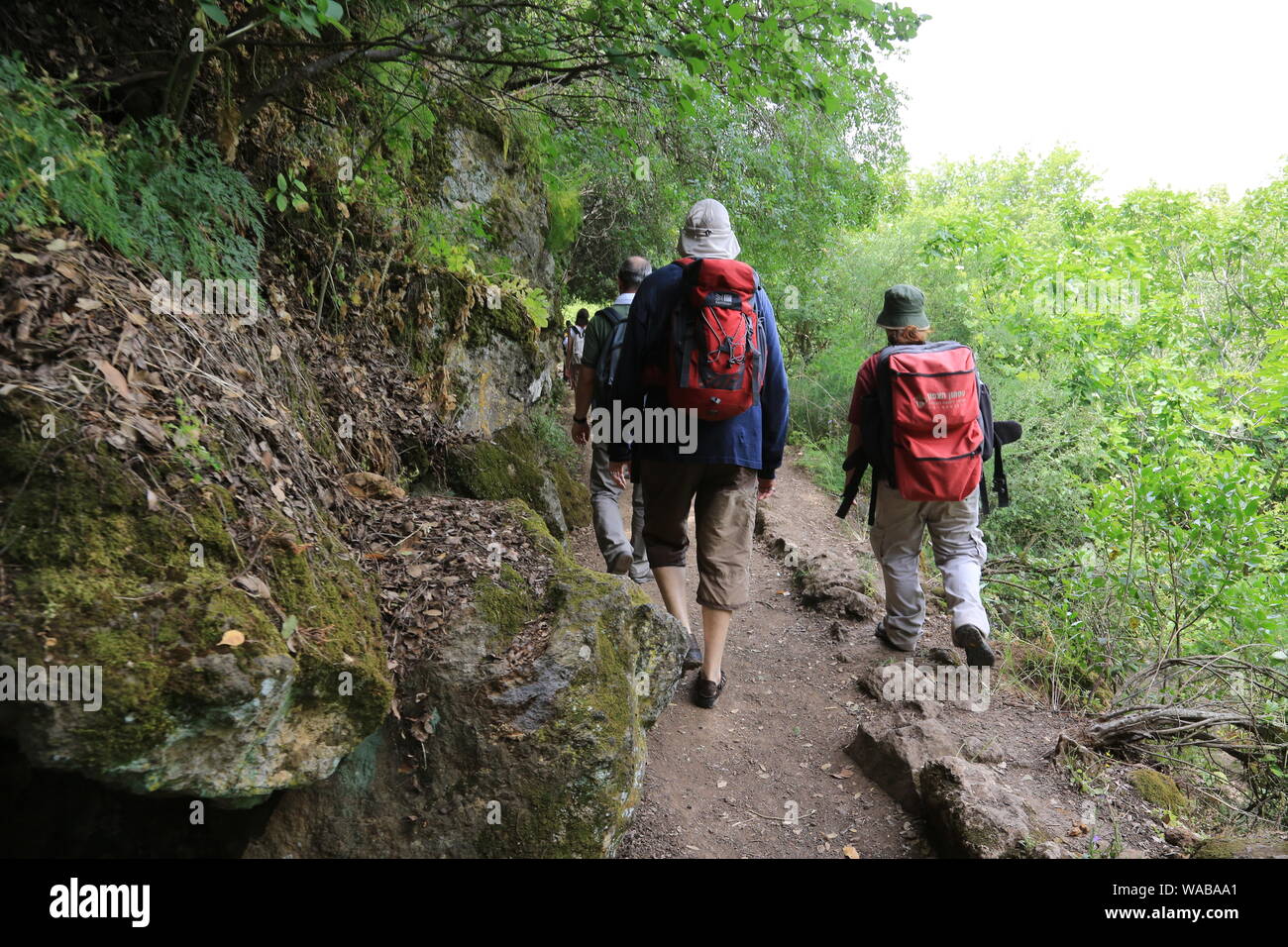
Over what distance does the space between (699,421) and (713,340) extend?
1.53 ft

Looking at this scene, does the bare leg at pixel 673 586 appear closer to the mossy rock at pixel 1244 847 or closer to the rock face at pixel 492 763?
the rock face at pixel 492 763

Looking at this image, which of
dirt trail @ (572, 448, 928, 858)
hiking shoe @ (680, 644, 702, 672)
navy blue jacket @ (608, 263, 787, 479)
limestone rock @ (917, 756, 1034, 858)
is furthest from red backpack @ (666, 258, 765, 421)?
limestone rock @ (917, 756, 1034, 858)

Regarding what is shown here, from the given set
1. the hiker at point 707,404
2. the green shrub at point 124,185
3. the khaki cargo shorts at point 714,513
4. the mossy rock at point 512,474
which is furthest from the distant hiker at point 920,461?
the green shrub at point 124,185

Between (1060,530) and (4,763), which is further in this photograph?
(1060,530)

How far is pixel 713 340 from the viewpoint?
3.97 m

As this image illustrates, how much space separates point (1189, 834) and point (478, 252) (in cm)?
662

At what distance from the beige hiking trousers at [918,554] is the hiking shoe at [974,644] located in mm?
43

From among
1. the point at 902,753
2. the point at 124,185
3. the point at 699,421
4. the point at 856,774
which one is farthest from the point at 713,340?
the point at 124,185

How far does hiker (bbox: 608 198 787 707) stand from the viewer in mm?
4012

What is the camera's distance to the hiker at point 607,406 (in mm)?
5414

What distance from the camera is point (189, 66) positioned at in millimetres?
3660

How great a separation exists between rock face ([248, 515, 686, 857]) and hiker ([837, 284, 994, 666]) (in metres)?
2.44

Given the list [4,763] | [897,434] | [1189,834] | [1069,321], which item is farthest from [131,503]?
[1069,321]
